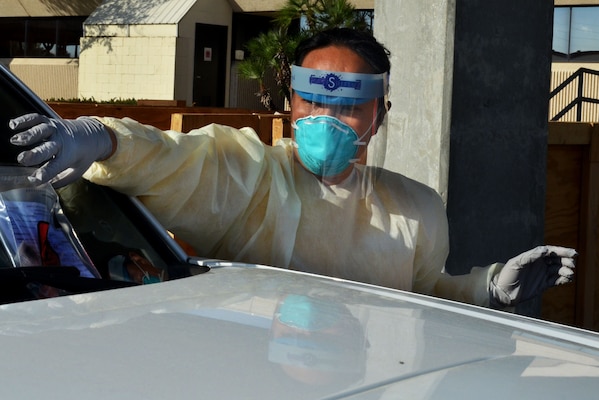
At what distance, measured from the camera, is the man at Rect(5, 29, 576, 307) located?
3.01m

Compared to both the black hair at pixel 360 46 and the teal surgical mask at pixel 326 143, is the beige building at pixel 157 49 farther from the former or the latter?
the teal surgical mask at pixel 326 143

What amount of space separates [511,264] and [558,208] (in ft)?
10.2

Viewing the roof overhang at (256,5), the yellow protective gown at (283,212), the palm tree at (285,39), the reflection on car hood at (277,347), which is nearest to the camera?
the reflection on car hood at (277,347)

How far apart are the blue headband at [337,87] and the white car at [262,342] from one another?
2.22ft

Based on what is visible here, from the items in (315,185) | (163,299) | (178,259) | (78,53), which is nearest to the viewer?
(163,299)

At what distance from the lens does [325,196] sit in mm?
3193

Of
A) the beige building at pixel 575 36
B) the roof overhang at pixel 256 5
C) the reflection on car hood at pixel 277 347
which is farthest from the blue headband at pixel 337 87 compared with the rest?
the roof overhang at pixel 256 5

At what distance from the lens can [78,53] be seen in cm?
2680

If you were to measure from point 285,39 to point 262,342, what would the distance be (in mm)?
20760

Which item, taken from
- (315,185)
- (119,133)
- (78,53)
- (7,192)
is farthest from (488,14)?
(78,53)

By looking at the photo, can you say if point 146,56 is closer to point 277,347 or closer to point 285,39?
point 285,39

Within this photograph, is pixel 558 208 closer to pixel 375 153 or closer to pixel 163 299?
pixel 375 153

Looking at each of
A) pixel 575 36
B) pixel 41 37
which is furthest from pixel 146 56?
pixel 575 36

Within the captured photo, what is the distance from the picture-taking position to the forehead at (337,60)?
10.6 feet
